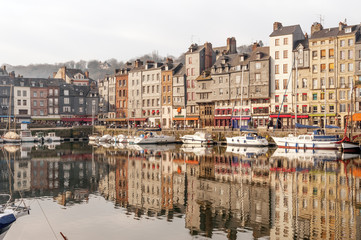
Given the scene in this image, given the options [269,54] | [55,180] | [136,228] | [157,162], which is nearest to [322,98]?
[269,54]

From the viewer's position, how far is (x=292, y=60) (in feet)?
225

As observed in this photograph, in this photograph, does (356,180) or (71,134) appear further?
(71,134)

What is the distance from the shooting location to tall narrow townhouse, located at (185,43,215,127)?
80.5 m

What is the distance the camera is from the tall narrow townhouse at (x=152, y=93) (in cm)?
8756

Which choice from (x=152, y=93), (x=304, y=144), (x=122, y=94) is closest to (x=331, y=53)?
(x=304, y=144)

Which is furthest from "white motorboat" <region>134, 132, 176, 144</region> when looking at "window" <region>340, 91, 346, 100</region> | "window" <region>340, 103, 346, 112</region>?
"window" <region>340, 91, 346, 100</region>

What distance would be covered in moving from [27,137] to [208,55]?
Result: 37273 millimetres

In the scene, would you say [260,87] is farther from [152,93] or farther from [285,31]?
[152,93]

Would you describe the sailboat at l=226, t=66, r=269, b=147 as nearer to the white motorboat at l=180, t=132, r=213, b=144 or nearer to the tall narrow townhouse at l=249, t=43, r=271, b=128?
the white motorboat at l=180, t=132, r=213, b=144

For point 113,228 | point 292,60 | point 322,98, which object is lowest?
point 113,228

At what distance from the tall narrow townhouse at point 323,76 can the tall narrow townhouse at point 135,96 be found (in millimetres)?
36942

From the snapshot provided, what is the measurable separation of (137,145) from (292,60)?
28353mm

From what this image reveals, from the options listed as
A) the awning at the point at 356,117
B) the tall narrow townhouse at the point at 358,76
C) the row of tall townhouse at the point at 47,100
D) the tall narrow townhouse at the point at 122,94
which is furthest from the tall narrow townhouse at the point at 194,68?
the row of tall townhouse at the point at 47,100

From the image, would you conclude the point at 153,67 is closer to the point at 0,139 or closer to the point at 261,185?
the point at 0,139
